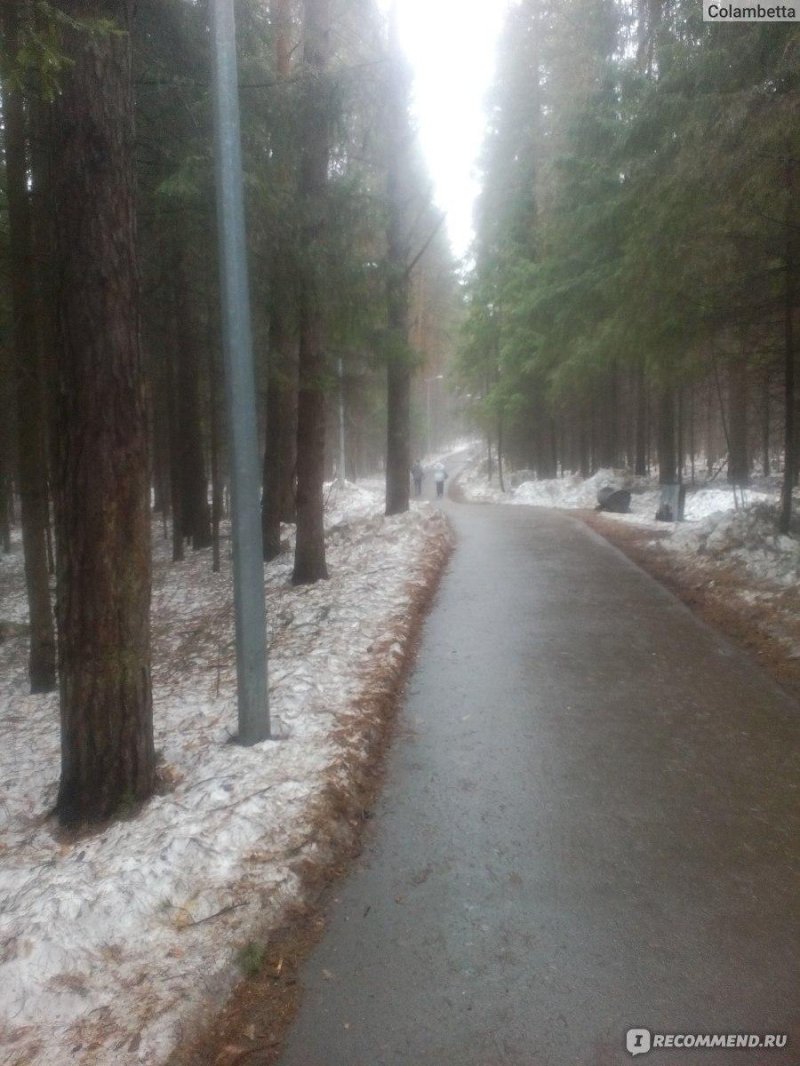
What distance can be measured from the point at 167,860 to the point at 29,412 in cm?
639

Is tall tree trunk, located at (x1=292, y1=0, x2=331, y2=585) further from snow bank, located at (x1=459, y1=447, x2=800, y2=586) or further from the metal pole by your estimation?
snow bank, located at (x1=459, y1=447, x2=800, y2=586)

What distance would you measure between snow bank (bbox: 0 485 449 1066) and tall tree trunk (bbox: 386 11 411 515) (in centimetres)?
690

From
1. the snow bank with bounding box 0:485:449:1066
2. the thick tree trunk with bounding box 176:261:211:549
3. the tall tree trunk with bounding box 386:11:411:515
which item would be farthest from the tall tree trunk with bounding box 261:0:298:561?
the snow bank with bounding box 0:485:449:1066

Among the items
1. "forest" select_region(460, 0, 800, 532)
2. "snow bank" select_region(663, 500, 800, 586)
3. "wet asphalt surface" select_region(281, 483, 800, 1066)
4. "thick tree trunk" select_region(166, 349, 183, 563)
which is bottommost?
"wet asphalt surface" select_region(281, 483, 800, 1066)

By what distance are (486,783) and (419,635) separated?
3758 mm

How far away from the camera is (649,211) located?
40.2 feet

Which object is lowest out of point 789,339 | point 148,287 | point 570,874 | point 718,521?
point 570,874

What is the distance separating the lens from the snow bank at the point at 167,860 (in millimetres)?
3428

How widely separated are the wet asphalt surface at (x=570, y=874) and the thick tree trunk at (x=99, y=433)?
187cm

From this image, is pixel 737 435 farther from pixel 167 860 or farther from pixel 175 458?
pixel 167 860

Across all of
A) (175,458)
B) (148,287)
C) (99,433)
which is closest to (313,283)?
(148,287)

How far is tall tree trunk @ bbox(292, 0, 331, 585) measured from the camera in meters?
10.7

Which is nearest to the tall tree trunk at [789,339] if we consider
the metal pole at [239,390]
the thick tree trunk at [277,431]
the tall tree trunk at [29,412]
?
the thick tree trunk at [277,431]

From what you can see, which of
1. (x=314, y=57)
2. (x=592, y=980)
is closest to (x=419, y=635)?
(x=592, y=980)
